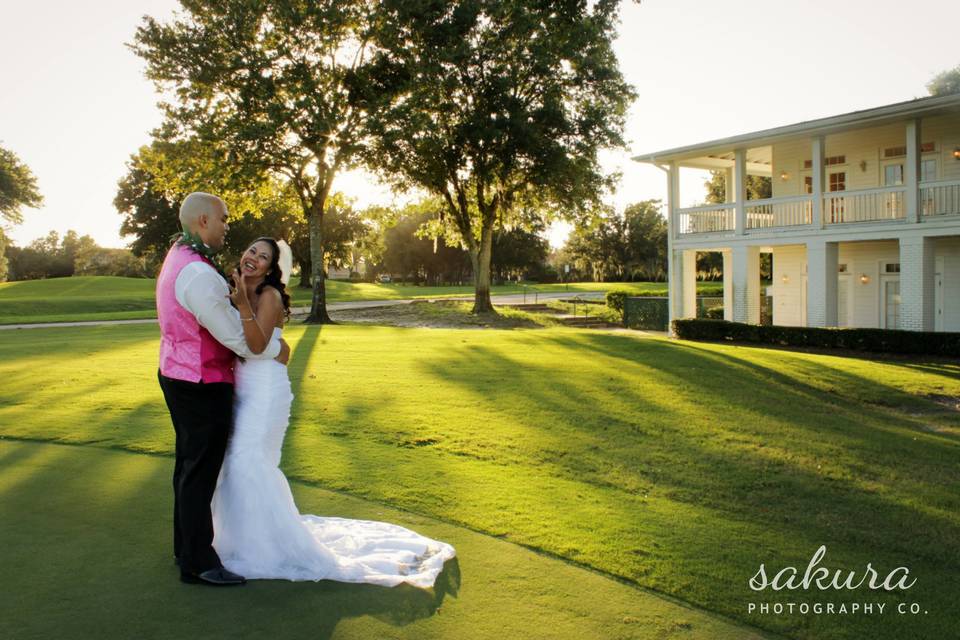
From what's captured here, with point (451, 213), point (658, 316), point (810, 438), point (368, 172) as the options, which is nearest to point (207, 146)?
point (368, 172)

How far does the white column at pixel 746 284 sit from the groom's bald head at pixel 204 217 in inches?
1004

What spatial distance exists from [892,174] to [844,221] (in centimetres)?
322

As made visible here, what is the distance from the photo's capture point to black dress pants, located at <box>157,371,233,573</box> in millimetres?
4590

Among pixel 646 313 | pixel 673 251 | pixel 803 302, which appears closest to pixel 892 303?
pixel 803 302

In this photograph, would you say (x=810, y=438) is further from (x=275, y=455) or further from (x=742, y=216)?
(x=742, y=216)

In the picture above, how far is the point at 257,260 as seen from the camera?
4.79m

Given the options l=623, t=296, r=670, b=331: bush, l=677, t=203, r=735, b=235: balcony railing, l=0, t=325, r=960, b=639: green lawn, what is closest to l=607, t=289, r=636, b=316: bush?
l=623, t=296, r=670, b=331: bush

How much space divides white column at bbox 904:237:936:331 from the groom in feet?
77.1

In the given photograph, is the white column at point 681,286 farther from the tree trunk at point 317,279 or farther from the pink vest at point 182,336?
the pink vest at point 182,336

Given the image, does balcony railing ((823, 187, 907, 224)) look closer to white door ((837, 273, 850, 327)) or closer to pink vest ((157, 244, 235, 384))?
Answer: white door ((837, 273, 850, 327))

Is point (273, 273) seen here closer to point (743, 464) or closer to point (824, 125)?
point (743, 464)

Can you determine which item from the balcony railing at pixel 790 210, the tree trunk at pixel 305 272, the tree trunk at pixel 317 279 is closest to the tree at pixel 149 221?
the tree trunk at pixel 305 272

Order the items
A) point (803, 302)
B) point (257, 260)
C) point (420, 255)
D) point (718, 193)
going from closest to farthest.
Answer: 1. point (257, 260)
2. point (803, 302)
3. point (718, 193)
4. point (420, 255)

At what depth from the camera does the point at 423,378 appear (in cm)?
1388
